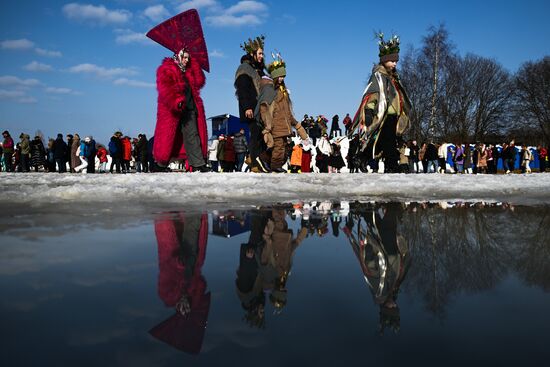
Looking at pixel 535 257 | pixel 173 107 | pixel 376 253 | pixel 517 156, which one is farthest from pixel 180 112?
pixel 517 156

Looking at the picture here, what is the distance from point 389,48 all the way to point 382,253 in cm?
727

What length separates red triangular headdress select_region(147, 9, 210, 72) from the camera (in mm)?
9383

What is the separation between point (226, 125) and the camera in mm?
39250

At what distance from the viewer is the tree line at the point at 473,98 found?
40156 millimetres

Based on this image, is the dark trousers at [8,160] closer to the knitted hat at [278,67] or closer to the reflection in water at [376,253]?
the knitted hat at [278,67]

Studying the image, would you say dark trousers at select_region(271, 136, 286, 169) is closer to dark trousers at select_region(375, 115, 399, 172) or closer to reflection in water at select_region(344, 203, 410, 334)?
dark trousers at select_region(375, 115, 399, 172)

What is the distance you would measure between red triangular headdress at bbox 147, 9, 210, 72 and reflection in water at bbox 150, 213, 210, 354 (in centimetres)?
700

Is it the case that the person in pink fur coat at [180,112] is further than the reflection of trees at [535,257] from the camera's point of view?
Yes

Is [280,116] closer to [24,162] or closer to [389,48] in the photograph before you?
[389,48]

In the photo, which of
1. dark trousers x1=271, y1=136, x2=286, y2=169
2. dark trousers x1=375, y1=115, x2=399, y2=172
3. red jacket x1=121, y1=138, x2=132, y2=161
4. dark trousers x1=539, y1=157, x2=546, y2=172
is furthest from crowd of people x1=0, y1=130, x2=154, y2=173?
dark trousers x1=539, y1=157, x2=546, y2=172

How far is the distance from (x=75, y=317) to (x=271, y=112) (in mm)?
8018

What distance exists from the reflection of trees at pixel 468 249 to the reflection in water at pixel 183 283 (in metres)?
0.66

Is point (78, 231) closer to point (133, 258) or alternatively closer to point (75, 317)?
point (133, 258)

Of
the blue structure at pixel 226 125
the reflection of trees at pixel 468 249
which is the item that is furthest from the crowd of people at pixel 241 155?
the blue structure at pixel 226 125
